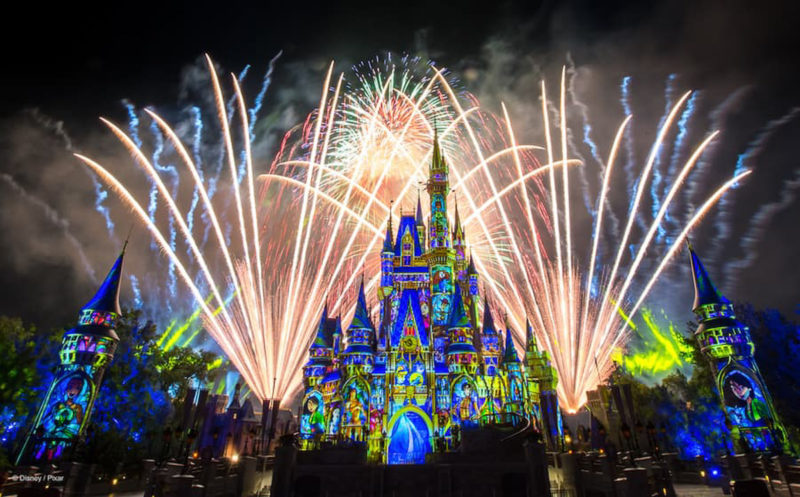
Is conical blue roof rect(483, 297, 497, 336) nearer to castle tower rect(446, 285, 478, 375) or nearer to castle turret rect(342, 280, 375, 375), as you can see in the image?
castle tower rect(446, 285, 478, 375)

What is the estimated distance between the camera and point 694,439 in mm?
43344

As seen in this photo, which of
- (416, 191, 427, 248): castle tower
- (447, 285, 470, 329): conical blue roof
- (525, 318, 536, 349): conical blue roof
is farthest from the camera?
(416, 191, 427, 248): castle tower

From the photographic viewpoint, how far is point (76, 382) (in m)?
32.5

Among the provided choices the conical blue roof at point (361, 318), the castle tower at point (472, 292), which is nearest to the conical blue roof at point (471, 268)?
the castle tower at point (472, 292)

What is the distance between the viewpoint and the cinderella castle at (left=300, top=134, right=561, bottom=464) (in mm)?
38188

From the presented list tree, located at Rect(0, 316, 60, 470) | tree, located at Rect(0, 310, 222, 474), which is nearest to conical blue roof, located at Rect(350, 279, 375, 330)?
tree, located at Rect(0, 310, 222, 474)

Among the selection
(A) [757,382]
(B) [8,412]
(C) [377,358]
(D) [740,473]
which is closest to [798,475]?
(D) [740,473]

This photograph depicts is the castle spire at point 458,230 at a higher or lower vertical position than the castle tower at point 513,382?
higher

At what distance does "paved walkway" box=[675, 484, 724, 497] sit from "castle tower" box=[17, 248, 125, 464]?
136 ft

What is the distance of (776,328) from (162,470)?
5073cm

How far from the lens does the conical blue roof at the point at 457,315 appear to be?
43344mm

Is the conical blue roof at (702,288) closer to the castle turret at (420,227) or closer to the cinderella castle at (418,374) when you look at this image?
the cinderella castle at (418,374)

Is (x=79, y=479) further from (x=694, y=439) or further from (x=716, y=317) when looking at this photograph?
(x=694, y=439)

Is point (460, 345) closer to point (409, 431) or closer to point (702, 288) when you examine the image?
point (409, 431)
